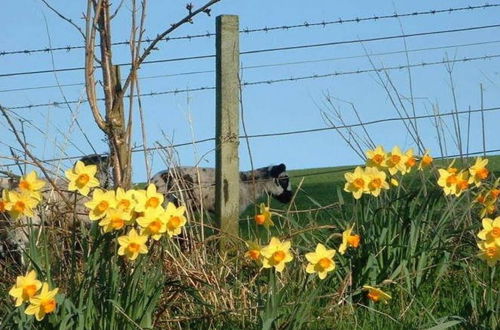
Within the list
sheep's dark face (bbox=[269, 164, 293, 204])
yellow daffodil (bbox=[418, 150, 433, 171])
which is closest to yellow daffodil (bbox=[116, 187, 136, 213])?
yellow daffodil (bbox=[418, 150, 433, 171])

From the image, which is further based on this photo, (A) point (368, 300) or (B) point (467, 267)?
(B) point (467, 267)

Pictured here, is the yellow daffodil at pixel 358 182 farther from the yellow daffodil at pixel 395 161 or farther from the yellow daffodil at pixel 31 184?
the yellow daffodil at pixel 31 184

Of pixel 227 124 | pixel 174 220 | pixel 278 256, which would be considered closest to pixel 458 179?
pixel 278 256

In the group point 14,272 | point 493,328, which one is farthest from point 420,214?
point 14,272

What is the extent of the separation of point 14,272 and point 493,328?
256 cm

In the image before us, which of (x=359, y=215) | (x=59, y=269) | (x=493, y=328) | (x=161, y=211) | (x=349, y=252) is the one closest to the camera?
(x=161, y=211)

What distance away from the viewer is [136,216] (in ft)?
11.4

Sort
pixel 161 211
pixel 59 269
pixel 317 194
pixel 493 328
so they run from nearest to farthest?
1. pixel 161 211
2. pixel 493 328
3. pixel 59 269
4. pixel 317 194

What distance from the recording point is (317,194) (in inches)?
554

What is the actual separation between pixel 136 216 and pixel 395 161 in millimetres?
1463

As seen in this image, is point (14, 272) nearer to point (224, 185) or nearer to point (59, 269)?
point (59, 269)

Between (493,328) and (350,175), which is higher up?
(350,175)

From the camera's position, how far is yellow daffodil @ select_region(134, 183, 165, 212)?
344 centimetres

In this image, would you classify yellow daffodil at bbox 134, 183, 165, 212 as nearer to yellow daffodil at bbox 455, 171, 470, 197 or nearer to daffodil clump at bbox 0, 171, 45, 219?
daffodil clump at bbox 0, 171, 45, 219
